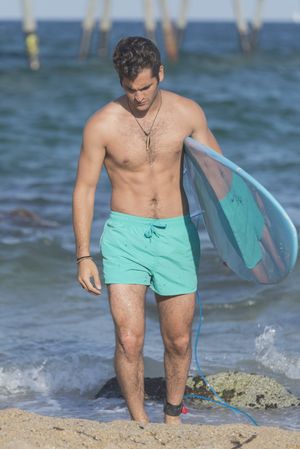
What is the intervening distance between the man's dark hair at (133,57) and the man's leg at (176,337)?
110cm

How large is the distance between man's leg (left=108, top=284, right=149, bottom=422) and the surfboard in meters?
0.62

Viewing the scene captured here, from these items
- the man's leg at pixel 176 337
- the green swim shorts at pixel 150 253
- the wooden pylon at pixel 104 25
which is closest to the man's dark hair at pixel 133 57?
the green swim shorts at pixel 150 253

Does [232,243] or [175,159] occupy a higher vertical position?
[175,159]

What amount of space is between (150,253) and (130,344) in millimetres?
442

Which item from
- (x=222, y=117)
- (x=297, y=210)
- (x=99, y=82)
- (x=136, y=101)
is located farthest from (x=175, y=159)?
(x=99, y=82)

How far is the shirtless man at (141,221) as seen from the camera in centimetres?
452

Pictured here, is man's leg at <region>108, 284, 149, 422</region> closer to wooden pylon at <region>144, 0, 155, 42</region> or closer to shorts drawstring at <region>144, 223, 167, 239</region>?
shorts drawstring at <region>144, 223, 167, 239</region>

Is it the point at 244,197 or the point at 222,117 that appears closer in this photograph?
the point at 244,197

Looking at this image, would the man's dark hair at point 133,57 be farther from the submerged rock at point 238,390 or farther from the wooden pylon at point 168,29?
the wooden pylon at point 168,29

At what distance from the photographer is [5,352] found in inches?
259

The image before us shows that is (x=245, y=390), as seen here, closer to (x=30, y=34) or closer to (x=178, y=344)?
(x=178, y=344)

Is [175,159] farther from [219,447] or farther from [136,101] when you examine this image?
[219,447]

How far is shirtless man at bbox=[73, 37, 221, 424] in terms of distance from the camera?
4.52 m

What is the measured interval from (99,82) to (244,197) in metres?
22.6
